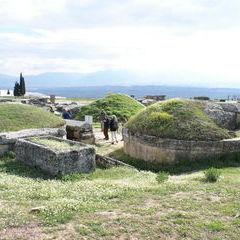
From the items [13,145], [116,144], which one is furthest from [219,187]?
[116,144]

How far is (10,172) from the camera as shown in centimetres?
1230

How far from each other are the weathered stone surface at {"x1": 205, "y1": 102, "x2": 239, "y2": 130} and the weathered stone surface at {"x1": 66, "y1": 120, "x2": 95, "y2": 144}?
6175mm

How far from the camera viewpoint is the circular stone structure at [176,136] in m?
16.0

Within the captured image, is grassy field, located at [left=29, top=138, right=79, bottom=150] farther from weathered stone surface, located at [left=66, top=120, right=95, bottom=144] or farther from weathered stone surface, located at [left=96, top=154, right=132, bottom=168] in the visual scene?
weathered stone surface, located at [left=66, top=120, right=95, bottom=144]

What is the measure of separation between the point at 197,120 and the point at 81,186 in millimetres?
8261

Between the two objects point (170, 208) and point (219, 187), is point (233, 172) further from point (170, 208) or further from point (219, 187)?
point (170, 208)

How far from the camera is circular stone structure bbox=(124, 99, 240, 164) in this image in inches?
628

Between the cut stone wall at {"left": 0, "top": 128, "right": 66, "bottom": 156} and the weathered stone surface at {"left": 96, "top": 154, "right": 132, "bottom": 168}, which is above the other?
the cut stone wall at {"left": 0, "top": 128, "right": 66, "bottom": 156}

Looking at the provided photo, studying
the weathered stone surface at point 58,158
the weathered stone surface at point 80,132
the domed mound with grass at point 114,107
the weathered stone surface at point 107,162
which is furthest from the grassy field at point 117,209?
the domed mound with grass at point 114,107

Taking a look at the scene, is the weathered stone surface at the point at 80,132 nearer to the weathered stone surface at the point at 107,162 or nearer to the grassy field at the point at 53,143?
the weathered stone surface at the point at 107,162

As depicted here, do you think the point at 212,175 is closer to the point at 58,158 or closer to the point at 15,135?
the point at 58,158

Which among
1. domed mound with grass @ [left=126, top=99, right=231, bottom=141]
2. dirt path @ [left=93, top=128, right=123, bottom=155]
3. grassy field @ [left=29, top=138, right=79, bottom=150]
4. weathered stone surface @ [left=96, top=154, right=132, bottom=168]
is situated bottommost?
dirt path @ [left=93, top=128, right=123, bottom=155]


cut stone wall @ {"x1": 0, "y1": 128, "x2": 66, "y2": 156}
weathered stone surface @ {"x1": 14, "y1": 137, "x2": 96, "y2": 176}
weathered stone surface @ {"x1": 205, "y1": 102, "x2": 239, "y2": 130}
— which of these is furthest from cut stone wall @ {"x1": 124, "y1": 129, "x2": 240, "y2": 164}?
weathered stone surface @ {"x1": 14, "y1": 137, "x2": 96, "y2": 176}

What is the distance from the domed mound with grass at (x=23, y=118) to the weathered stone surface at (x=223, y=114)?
7504 millimetres
